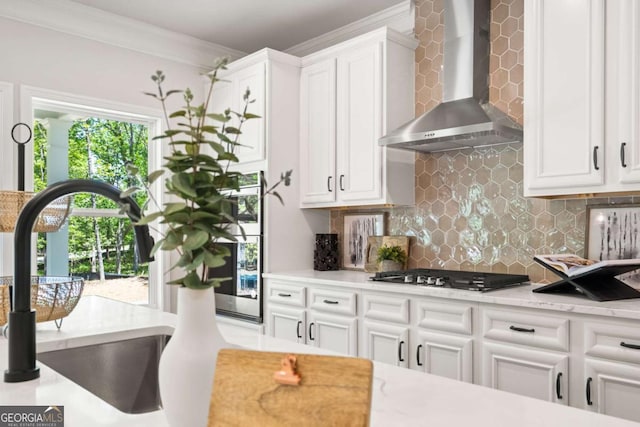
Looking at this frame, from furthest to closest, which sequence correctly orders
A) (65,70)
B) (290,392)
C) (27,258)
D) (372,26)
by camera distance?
(372,26), (65,70), (27,258), (290,392)

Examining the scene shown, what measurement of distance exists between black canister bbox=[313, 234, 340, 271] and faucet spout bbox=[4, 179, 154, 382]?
2.78 meters

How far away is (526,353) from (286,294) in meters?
1.67

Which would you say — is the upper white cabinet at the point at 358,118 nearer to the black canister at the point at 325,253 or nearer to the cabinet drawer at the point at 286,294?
the black canister at the point at 325,253

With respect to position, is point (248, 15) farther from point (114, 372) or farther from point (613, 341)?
point (613, 341)

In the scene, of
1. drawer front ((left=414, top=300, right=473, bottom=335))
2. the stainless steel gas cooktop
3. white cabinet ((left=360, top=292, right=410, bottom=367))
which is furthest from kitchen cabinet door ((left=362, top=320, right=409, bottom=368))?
the stainless steel gas cooktop

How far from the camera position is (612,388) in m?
2.03

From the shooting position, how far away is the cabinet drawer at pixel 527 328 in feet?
7.10

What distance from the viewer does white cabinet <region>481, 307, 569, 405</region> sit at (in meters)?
2.17

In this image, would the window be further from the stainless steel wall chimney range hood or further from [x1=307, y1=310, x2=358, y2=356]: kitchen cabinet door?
the stainless steel wall chimney range hood

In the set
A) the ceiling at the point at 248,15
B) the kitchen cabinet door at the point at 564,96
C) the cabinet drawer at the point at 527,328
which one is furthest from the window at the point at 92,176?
the kitchen cabinet door at the point at 564,96

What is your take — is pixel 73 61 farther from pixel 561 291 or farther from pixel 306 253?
pixel 561 291

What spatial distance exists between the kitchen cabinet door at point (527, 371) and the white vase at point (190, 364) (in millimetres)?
1848

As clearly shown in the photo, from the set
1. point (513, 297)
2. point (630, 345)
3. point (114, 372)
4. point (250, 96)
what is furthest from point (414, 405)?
point (250, 96)

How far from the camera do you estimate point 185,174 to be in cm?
78
